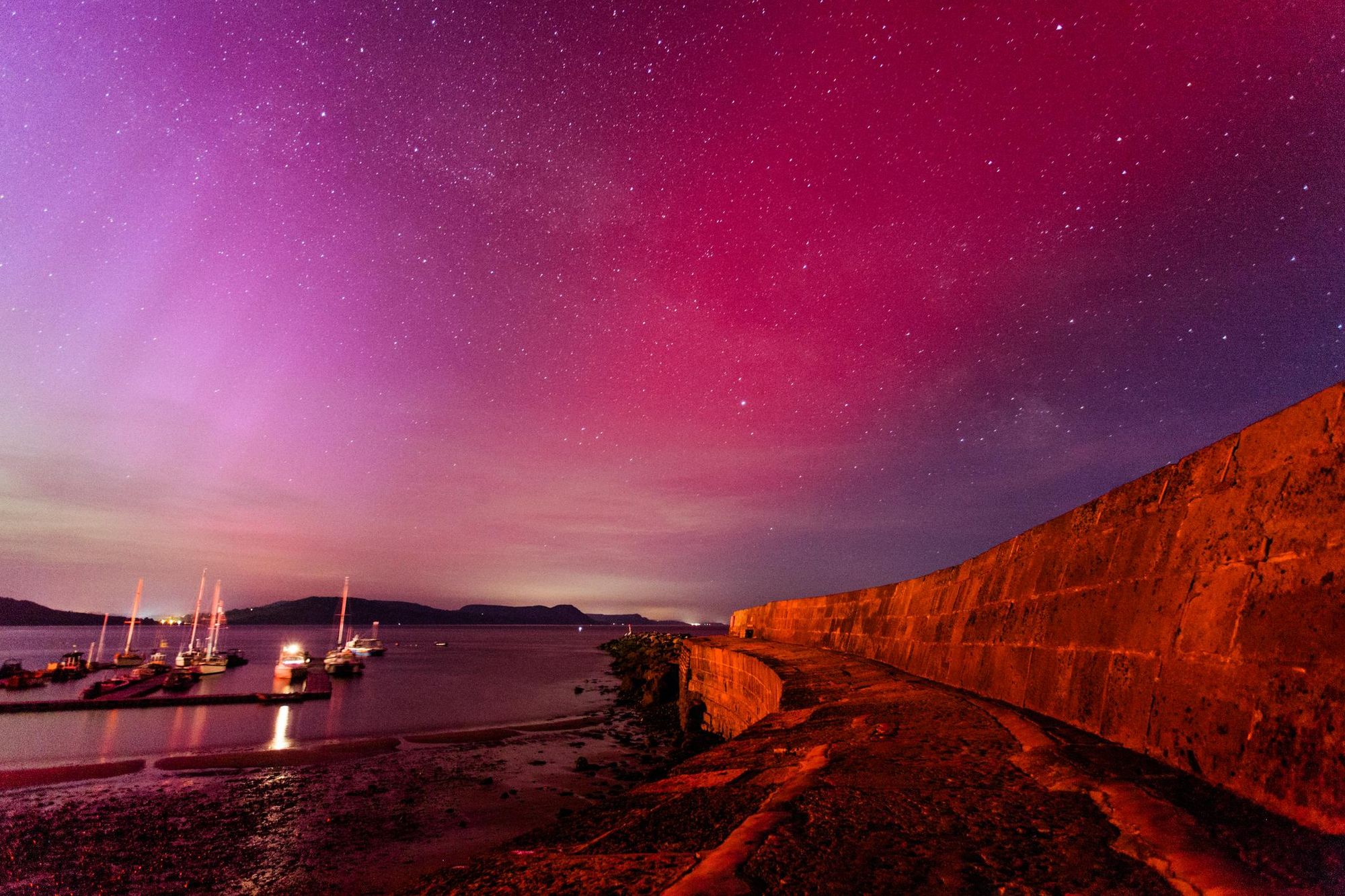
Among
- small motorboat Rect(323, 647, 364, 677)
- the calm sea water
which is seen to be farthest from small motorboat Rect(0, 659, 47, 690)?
small motorboat Rect(323, 647, 364, 677)

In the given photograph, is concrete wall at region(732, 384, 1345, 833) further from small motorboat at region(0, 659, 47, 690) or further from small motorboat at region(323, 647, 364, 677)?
small motorboat at region(0, 659, 47, 690)

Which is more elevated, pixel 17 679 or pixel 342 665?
pixel 17 679

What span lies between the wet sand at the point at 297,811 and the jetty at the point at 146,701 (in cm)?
1462

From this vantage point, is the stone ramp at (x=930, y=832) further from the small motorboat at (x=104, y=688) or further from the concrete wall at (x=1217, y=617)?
the small motorboat at (x=104, y=688)

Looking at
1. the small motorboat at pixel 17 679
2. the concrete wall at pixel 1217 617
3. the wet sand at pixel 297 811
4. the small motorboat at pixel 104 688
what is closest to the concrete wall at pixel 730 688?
the wet sand at pixel 297 811

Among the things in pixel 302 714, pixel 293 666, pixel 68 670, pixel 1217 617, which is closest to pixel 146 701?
pixel 302 714

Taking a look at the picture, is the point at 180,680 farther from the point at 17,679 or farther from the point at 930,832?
the point at 930,832

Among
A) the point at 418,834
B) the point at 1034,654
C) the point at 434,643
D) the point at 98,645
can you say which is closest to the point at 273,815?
the point at 418,834

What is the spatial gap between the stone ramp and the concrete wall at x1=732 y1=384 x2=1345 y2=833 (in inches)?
7.9

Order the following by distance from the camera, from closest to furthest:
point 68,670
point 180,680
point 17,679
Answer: point 180,680, point 17,679, point 68,670

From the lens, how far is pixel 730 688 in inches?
641

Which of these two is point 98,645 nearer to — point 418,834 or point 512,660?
point 512,660

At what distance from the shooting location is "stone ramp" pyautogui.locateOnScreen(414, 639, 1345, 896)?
220 cm

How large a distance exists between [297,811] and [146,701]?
27.7m
